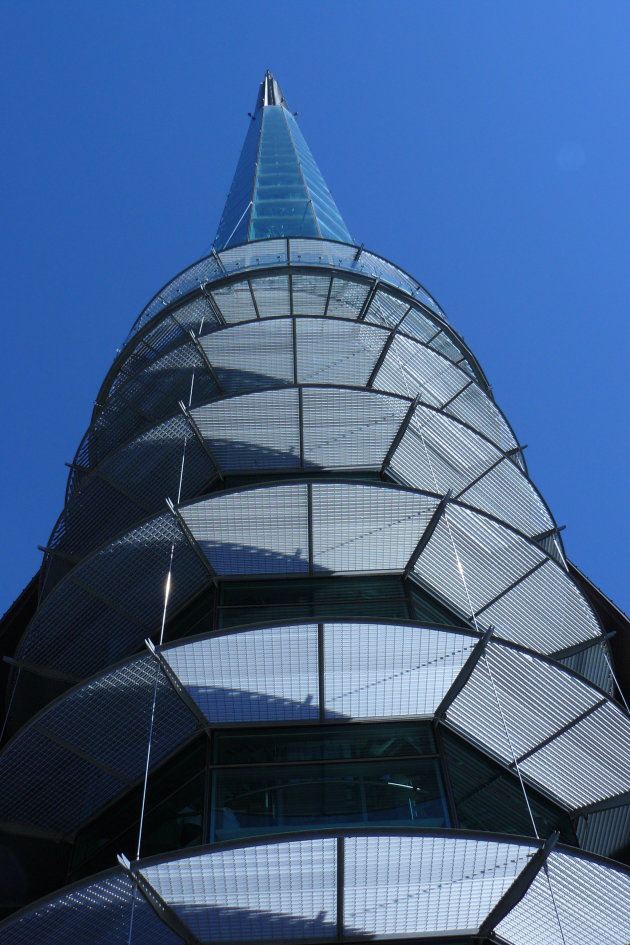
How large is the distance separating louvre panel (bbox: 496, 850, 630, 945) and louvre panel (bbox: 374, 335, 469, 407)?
36.4 ft

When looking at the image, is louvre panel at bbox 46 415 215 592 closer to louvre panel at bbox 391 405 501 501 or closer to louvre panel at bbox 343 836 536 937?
louvre panel at bbox 391 405 501 501

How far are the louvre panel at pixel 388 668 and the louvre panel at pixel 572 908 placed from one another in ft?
8.74

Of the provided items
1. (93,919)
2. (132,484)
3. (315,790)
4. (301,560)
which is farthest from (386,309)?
(93,919)

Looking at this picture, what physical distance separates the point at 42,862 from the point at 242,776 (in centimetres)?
350

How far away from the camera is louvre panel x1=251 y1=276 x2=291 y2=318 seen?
73.4 ft

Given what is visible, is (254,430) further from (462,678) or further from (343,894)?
(343,894)

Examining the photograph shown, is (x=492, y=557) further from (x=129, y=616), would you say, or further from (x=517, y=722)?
(x=129, y=616)

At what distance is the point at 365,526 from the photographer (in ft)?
48.7

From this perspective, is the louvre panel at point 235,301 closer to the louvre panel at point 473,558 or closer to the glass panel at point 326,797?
the louvre panel at point 473,558

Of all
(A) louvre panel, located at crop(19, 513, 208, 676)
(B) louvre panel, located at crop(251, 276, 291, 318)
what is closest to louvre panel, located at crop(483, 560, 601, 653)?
(A) louvre panel, located at crop(19, 513, 208, 676)

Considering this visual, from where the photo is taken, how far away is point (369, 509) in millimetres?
14648

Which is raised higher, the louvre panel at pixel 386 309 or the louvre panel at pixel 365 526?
the louvre panel at pixel 386 309

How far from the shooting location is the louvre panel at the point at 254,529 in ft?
47.3

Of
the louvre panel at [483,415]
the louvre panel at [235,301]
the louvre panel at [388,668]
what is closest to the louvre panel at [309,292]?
the louvre panel at [235,301]
